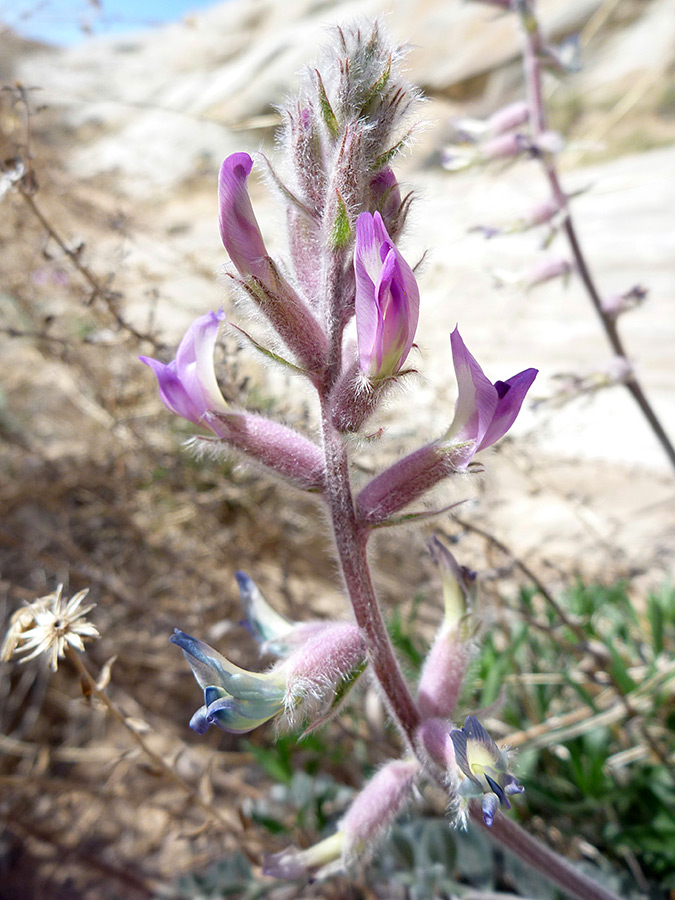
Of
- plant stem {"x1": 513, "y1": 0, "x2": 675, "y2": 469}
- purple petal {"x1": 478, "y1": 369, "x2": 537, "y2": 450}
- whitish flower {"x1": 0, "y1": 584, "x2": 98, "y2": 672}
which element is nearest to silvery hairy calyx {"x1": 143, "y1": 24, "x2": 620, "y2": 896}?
purple petal {"x1": 478, "y1": 369, "x2": 537, "y2": 450}

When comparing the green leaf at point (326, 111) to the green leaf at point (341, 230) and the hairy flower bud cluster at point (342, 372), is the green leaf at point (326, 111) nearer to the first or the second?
the hairy flower bud cluster at point (342, 372)

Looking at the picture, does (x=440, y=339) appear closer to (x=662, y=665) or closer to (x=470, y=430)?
(x=662, y=665)

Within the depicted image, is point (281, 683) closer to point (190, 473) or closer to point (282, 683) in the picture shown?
point (282, 683)

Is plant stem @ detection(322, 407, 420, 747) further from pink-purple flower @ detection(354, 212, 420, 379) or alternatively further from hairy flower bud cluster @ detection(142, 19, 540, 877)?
pink-purple flower @ detection(354, 212, 420, 379)

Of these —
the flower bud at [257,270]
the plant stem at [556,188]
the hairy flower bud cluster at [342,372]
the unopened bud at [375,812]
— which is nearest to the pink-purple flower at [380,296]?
the hairy flower bud cluster at [342,372]

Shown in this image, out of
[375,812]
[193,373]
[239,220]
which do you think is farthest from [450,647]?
[239,220]

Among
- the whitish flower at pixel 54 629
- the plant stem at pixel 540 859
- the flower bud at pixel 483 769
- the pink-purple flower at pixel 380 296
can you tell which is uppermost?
the pink-purple flower at pixel 380 296
